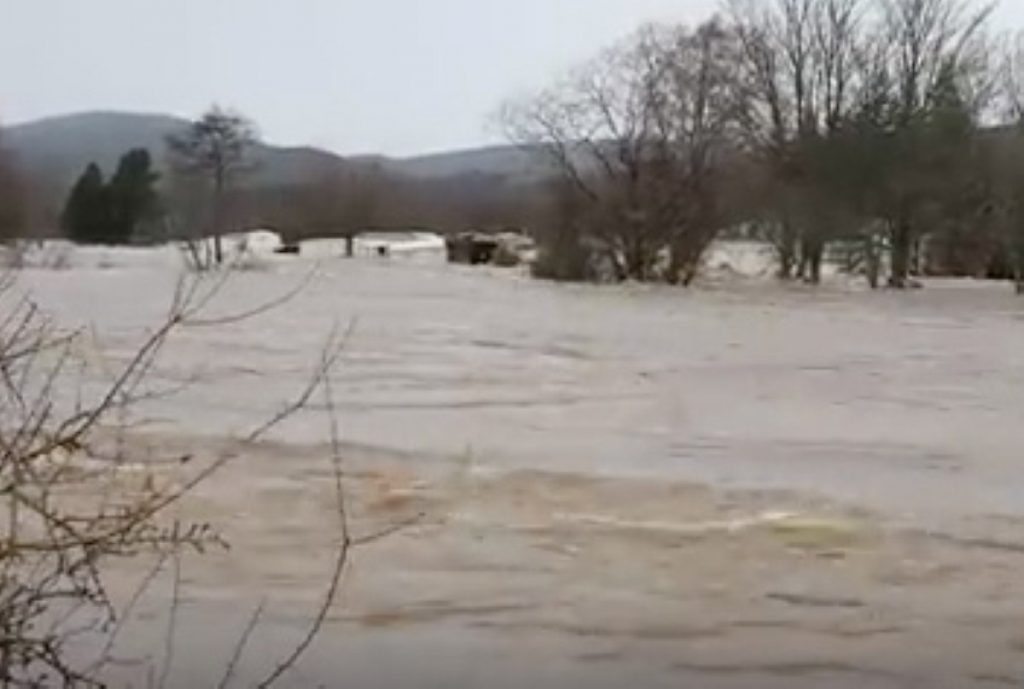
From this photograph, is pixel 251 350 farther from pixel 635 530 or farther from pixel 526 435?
pixel 635 530

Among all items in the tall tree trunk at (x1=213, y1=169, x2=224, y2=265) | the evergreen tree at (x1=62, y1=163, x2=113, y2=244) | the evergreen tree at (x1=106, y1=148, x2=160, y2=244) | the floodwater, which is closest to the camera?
the floodwater

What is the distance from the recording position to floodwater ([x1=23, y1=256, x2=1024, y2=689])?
6969 millimetres

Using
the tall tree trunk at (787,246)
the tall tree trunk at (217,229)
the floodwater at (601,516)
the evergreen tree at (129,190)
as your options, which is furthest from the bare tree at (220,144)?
the floodwater at (601,516)

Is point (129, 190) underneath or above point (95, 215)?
above

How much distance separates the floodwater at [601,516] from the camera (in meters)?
6.97

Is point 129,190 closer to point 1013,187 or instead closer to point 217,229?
point 1013,187

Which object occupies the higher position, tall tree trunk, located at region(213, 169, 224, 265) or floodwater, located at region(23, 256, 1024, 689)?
tall tree trunk, located at region(213, 169, 224, 265)

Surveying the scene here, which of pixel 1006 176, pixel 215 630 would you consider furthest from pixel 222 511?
pixel 1006 176

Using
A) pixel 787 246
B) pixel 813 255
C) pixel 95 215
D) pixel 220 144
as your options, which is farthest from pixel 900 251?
pixel 95 215

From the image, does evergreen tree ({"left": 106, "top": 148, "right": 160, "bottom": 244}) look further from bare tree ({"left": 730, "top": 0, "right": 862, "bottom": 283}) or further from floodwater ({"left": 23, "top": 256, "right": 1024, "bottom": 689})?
floodwater ({"left": 23, "top": 256, "right": 1024, "bottom": 689})

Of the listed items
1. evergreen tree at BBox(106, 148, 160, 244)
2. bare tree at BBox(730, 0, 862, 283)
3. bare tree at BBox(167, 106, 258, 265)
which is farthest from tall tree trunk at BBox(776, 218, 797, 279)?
evergreen tree at BBox(106, 148, 160, 244)

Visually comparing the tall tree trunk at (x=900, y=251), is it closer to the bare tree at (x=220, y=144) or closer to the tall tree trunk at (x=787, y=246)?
the tall tree trunk at (x=787, y=246)

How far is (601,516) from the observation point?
960 cm

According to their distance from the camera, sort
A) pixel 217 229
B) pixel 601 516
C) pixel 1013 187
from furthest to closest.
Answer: pixel 1013 187
pixel 217 229
pixel 601 516
